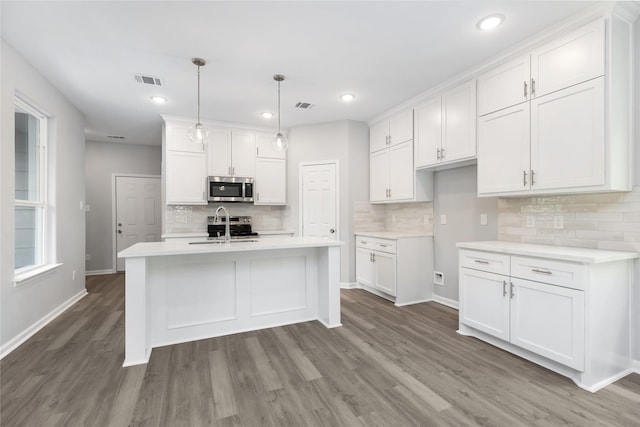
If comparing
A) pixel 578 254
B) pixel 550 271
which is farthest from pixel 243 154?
pixel 578 254

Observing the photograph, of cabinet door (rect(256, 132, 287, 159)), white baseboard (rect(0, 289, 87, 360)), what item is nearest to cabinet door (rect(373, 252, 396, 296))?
cabinet door (rect(256, 132, 287, 159))

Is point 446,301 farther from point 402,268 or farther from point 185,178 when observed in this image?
point 185,178

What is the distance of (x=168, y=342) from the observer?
274cm

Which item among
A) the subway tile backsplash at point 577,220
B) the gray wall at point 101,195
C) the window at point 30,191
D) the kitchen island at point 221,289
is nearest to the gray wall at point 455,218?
the subway tile backsplash at point 577,220

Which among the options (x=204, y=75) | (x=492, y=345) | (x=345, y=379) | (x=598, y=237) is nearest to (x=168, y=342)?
(x=345, y=379)

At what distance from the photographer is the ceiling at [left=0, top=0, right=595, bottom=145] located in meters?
2.24

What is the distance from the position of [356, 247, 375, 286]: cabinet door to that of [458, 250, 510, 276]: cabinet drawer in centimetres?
164

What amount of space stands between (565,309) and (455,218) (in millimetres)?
1799

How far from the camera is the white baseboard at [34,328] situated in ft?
8.50

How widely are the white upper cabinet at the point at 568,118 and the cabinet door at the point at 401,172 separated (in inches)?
48.1

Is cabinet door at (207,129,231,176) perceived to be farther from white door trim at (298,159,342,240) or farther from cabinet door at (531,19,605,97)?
cabinet door at (531,19,605,97)

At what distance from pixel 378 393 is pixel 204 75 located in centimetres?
335

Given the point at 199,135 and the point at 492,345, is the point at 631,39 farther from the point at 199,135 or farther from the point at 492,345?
the point at 199,135

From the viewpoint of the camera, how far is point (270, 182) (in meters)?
5.21
